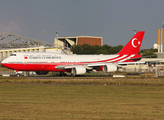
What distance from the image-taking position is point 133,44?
212 feet

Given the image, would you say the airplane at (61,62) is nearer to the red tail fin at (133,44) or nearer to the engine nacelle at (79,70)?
the engine nacelle at (79,70)

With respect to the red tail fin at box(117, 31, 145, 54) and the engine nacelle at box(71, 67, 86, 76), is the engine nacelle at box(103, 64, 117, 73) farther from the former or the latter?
the red tail fin at box(117, 31, 145, 54)

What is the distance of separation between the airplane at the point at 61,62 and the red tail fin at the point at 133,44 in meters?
1.51

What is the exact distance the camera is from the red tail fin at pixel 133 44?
210ft

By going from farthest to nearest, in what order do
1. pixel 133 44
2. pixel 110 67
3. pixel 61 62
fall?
pixel 133 44 < pixel 61 62 < pixel 110 67

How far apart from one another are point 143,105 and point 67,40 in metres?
179

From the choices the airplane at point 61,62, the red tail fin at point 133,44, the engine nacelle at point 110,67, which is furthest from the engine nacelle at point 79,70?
the red tail fin at point 133,44

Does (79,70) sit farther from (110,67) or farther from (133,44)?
(133,44)

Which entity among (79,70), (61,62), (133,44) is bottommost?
(79,70)

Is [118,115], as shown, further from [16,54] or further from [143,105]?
[16,54]

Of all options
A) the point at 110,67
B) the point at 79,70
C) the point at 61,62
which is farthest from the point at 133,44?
the point at 61,62

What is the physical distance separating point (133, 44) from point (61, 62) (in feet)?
63.9

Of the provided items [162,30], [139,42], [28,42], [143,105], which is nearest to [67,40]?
[28,42]

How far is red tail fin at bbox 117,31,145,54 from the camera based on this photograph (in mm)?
64125
